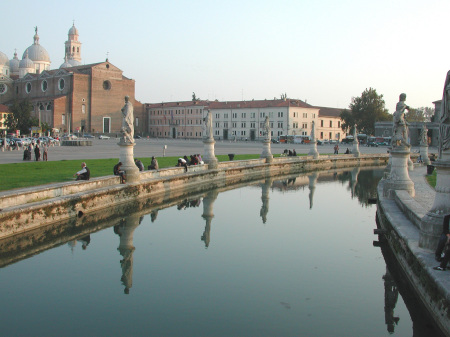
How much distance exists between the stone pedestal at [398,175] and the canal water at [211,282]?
1651 millimetres

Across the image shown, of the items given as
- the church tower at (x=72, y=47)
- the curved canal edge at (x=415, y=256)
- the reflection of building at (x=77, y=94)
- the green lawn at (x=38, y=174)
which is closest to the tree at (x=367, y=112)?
the reflection of building at (x=77, y=94)

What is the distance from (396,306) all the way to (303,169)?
30.3 metres

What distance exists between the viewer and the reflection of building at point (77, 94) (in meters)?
93.1

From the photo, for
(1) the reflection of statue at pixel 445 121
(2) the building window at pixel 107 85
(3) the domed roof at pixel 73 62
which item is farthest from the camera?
(3) the domed roof at pixel 73 62

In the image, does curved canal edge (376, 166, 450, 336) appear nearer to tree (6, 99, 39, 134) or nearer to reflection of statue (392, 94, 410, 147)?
reflection of statue (392, 94, 410, 147)

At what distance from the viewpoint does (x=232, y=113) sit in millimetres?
102750

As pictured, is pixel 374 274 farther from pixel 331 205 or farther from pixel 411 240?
pixel 331 205

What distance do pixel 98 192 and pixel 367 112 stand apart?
86.6 meters

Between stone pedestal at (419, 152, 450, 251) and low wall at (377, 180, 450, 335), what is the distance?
0.94 ft

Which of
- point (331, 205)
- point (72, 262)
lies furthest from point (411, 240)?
point (331, 205)

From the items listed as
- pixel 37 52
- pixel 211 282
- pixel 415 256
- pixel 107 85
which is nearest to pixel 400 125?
pixel 415 256

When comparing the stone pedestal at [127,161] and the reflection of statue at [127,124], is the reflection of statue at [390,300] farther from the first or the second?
the reflection of statue at [127,124]

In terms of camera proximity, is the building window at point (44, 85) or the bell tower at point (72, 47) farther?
the bell tower at point (72, 47)

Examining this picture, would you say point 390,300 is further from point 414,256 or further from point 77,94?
point 77,94
